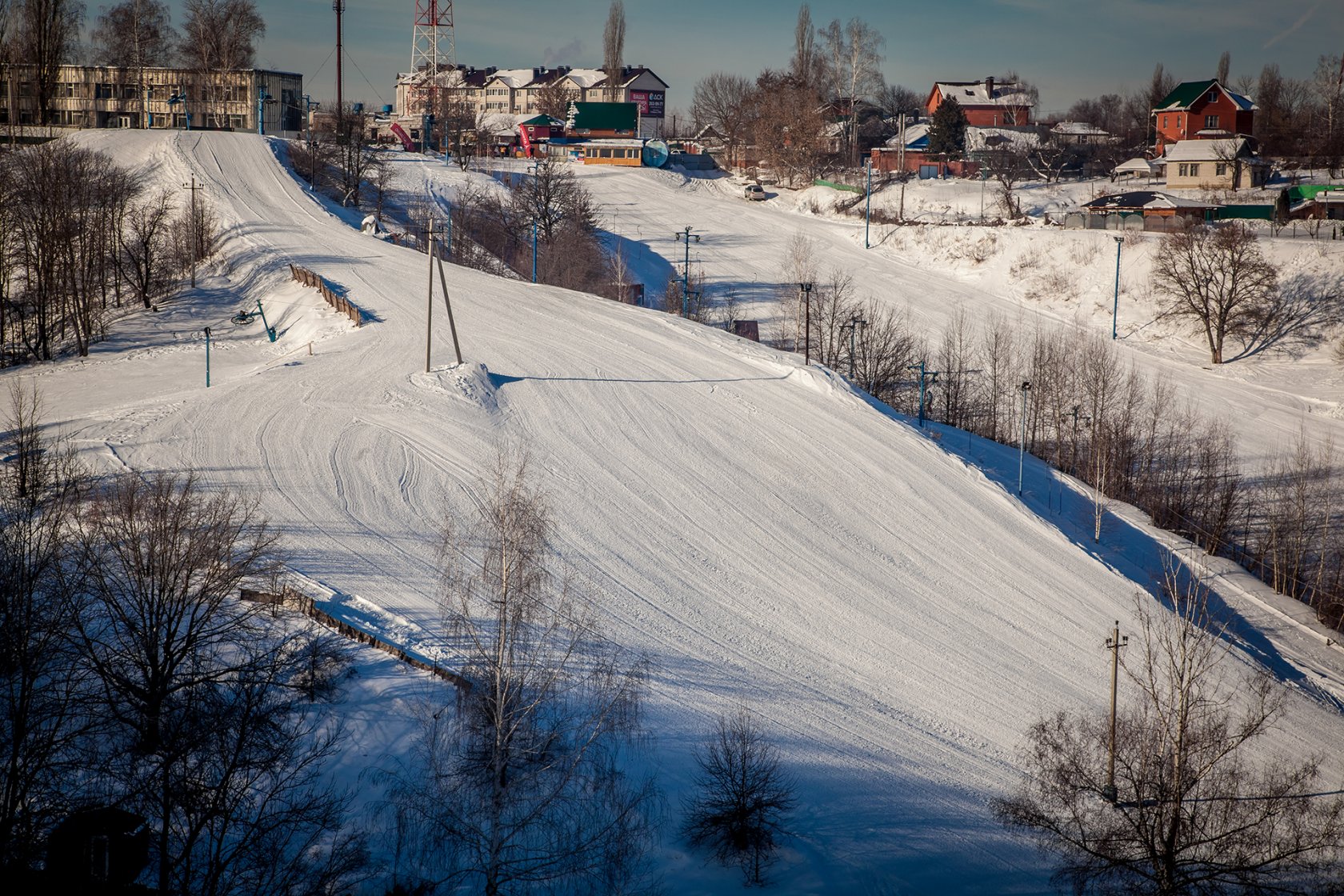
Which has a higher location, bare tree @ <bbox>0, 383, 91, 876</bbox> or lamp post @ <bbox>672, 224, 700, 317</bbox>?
lamp post @ <bbox>672, 224, 700, 317</bbox>

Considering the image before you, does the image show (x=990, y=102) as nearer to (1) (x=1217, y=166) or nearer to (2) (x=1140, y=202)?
(1) (x=1217, y=166)

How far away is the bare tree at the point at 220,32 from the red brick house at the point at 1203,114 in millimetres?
66743

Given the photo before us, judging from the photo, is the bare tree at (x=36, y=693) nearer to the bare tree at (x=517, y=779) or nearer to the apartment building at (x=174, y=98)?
the bare tree at (x=517, y=779)

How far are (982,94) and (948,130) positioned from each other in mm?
18106

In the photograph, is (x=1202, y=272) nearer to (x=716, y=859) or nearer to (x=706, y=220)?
(x=706, y=220)

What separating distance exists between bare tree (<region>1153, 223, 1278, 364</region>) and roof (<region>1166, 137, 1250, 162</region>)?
57.3 feet

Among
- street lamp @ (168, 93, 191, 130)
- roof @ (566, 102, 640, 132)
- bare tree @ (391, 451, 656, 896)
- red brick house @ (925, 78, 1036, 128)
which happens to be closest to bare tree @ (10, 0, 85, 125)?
street lamp @ (168, 93, 191, 130)

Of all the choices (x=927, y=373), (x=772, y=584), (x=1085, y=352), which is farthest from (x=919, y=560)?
(x=1085, y=352)

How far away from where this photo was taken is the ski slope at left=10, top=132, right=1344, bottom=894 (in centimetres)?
1758

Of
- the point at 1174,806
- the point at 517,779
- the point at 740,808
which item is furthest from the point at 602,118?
the point at 1174,806

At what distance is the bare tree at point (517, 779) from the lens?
1366 centimetres

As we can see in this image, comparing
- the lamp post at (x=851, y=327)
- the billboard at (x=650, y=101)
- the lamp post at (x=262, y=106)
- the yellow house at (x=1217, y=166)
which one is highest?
the billboard at (x=650, y=101)

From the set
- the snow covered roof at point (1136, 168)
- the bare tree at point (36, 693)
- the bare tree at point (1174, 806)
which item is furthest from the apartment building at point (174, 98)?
the bare tree at point (1174, 806)

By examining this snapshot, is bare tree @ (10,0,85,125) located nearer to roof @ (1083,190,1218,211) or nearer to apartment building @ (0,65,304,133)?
apartment building @ (0,65,304,133)
